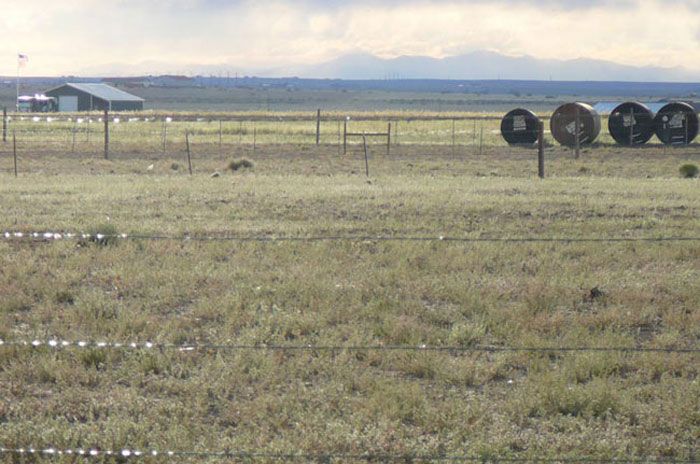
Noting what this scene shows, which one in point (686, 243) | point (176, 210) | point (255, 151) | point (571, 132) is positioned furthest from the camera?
point (571, 132)

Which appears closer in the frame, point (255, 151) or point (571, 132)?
point (255, 151)

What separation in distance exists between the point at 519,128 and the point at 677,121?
6588mm

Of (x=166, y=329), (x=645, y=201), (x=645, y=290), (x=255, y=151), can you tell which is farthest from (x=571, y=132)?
(x=166, y=329)

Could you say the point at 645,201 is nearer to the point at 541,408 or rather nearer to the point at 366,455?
the point at 541,408

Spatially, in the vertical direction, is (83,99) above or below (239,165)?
above

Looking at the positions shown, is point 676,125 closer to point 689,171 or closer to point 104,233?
point 689,171

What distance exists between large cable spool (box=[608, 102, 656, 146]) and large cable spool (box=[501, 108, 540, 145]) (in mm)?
3401

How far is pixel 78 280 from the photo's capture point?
36.9 feet

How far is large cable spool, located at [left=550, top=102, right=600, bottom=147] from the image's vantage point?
43.2 m

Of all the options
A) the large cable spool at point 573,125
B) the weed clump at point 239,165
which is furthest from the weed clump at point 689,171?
the large cable spool at point 573,125

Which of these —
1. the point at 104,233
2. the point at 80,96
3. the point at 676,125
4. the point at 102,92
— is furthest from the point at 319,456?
the point at 102,92

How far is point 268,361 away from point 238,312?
162cm

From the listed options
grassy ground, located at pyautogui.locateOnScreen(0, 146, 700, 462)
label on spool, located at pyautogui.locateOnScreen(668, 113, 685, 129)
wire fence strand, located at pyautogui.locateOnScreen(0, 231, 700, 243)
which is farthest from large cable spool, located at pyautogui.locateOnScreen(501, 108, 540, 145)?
wire fence strand, located at pyautogui.locateOnScreen(0, 231, 700, 243)

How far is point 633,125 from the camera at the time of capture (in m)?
44.5
